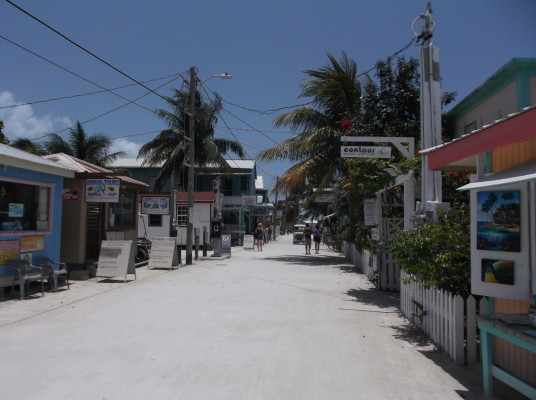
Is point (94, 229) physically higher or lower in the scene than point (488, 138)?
lower

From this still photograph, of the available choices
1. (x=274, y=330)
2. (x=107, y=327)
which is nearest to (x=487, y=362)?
(x=274, y=330)

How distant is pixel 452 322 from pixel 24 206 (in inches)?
372

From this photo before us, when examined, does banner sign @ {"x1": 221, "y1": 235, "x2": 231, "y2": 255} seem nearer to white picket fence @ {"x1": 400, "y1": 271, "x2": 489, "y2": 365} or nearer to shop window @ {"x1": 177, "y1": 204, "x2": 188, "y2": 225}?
shop window @ {"x1": 177, "y1": 204, "x2": 188, "y2": 225}

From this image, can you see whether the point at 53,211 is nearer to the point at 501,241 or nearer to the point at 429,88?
the point at 429,88

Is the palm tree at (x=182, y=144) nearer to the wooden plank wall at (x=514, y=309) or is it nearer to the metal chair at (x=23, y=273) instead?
the metal chair at (x=23, y=273)

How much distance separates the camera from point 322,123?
68.8 feet

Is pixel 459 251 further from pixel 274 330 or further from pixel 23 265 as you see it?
pixel 23 265

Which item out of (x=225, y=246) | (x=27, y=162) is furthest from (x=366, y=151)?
(x=225, y=246)

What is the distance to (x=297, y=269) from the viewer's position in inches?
659

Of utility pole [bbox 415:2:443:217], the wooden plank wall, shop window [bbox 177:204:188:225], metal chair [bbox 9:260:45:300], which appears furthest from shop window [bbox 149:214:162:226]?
the wooden plank wall

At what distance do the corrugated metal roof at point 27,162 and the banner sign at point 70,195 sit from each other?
1.16m

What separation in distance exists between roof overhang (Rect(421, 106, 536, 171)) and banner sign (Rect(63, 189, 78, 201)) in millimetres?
10422

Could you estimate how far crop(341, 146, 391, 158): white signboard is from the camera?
9150 mm

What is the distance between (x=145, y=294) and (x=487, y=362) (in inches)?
309
